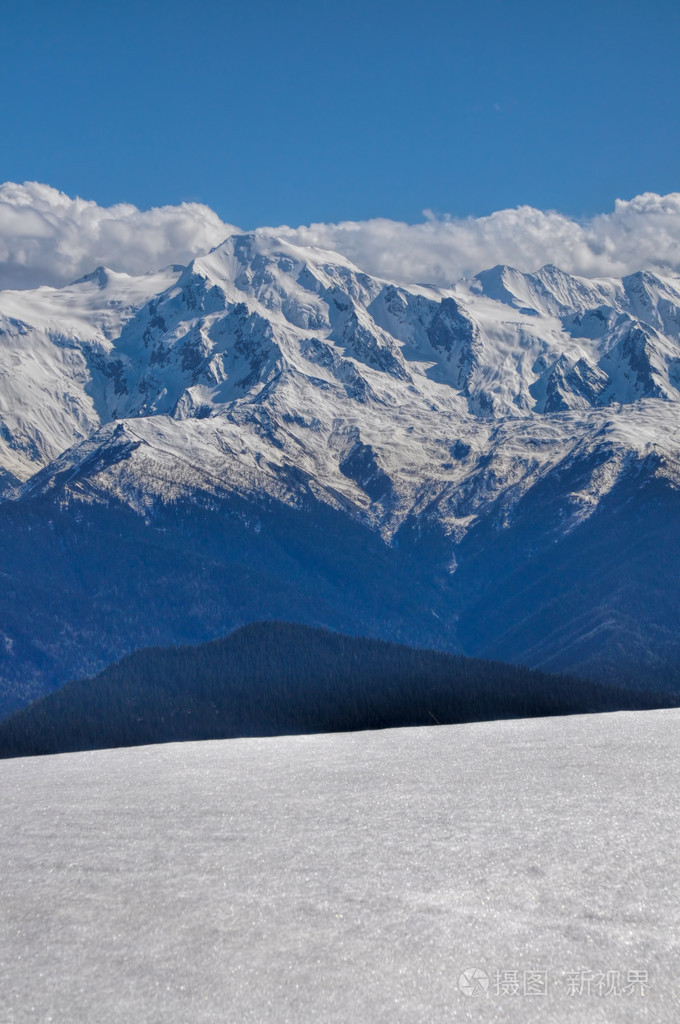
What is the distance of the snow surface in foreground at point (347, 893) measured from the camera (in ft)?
98.1

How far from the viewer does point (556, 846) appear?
3891cm

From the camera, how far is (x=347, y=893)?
116ft

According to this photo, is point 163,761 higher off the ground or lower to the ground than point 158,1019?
higher

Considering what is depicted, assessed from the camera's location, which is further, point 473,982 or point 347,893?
point 347,893

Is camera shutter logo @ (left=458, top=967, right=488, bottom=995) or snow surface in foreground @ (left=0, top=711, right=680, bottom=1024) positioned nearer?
camera shutter logo @ (left=458, top=967, right=488, bottom=995)

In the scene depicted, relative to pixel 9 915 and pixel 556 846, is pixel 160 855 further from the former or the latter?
pixel 556 846

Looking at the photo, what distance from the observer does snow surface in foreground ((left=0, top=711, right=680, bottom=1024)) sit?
29.9 metres

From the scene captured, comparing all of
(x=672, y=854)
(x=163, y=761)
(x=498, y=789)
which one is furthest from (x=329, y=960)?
(x=163, y=761)

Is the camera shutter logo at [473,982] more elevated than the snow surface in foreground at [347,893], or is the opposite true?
the snow surface in foreground at [347,893]

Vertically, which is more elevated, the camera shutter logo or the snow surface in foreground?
the snow surface in foreground

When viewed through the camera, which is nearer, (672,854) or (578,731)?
(672,854)

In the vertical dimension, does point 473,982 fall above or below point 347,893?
below

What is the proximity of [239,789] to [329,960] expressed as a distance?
18773 millimetres

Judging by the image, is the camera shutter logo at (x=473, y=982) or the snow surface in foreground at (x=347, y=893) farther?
the snow surface in foreground at (x=347, y=893)
